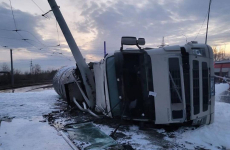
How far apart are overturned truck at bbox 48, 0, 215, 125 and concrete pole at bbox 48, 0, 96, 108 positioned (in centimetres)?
172

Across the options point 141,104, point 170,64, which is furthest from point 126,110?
point 170,64

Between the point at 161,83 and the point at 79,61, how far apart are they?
149 inches

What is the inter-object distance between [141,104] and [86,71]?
117 inches

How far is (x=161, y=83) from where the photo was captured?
4387 millimetres

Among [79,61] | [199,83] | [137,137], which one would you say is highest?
[79,61]

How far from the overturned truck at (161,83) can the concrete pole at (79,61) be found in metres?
1.72

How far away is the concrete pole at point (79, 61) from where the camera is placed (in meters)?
6.78

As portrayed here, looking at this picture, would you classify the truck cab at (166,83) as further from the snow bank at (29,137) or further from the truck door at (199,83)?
the snow bank at (29,137)

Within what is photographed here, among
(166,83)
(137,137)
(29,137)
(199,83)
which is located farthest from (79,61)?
(199,83)

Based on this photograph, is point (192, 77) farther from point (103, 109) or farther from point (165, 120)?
point (103, 109)

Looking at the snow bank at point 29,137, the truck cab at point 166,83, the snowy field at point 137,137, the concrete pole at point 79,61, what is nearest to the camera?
the snow bank at point 29,137

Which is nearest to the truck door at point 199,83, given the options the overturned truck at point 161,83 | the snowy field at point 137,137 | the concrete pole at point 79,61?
the overturned truck at point 161,83

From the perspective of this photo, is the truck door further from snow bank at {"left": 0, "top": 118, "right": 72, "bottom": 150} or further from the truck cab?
snow bank at {"left": 0, "top": 118, "right": 72, "bottom": 150}

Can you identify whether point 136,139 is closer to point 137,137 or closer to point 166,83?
point 137,137
